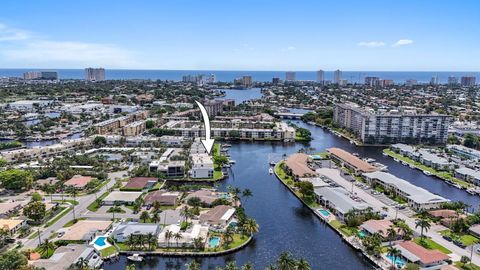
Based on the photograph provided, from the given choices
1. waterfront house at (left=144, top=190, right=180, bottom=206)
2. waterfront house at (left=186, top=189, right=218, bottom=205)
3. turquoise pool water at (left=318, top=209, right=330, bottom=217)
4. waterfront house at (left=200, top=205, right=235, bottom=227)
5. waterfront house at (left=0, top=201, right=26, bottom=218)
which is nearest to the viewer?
waterfront house at (left=200, top=205, right=235, bottom=227)

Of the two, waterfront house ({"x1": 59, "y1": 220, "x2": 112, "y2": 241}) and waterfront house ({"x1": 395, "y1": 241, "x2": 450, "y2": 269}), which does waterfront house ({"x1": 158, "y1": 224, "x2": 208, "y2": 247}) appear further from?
waterfront house ({"x1": 395, "y1": 241, "x2": 450, "y2": 269})

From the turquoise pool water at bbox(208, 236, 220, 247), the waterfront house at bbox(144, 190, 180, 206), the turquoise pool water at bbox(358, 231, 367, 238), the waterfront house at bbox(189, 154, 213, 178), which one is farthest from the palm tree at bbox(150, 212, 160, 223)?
the turquoise pool water at bbox(358, 231, 367, 238)

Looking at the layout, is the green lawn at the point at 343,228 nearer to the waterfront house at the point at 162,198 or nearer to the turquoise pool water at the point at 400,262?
the turquoise pool water at the point at 400,262

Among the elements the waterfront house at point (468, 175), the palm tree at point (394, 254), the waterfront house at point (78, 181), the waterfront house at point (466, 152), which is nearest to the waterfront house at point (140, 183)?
the waterfront house at point (78, 181)

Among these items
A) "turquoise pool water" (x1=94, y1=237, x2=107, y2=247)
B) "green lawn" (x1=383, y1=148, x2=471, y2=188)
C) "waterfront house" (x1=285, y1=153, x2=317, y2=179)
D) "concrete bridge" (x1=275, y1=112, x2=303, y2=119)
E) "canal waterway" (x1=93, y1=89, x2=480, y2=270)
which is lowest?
"canal waterway" (x1=93, y1=89, x2=480, y2=270)

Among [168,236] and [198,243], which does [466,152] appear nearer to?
[198,243]

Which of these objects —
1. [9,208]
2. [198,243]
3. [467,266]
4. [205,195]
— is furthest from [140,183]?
[467,266]

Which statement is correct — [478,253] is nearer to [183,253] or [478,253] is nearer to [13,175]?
[183,253]
